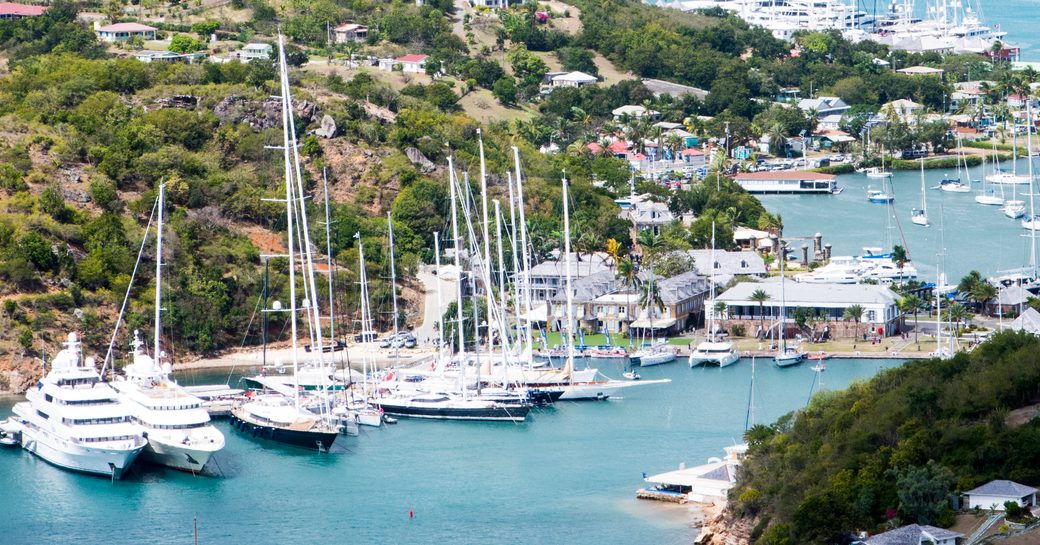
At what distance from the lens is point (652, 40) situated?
631 ft

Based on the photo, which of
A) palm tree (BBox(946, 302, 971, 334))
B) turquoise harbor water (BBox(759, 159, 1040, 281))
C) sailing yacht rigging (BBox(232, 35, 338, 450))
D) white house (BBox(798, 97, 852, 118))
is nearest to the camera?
sailing yacht rigging (BBox(232, 35, 338, 450))

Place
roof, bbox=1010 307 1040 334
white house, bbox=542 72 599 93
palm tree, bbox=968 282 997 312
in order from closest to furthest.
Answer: roof, bbox=1010 307 1040 334 → palm tree, bbox=968 282 997 312 → white house, bbox=542 72 599 93

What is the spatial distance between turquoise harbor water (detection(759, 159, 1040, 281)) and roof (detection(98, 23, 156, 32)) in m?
51.3

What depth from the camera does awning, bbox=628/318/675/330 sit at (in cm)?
10294

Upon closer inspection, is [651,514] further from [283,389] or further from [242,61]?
[242,61]

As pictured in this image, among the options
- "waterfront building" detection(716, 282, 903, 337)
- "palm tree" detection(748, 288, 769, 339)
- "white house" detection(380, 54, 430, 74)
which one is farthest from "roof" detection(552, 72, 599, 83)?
"palm tree" detection(748, 288, 769, 339)

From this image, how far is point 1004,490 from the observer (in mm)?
58875

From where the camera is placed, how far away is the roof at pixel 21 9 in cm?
15925

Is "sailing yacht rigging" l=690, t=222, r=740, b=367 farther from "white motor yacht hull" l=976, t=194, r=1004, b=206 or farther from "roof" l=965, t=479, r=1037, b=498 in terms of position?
"white motor yacht hull" l=976, t=194, r=1004, b=206

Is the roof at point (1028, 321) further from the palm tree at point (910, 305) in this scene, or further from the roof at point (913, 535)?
the roof at point (913, 535)

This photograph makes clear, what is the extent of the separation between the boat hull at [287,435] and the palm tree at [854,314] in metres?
31.7

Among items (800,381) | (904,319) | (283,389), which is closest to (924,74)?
(904,319)

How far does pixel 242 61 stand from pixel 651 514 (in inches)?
3494

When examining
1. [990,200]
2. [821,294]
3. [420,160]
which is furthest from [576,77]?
[821,294]
